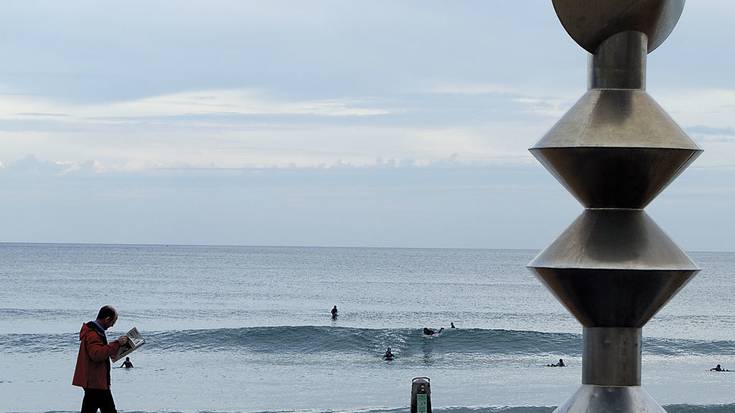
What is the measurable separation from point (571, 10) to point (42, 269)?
137842 mm

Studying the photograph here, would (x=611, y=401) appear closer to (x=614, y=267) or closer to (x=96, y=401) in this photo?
(x=614, y=267)

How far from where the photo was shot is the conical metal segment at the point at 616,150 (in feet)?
6.25

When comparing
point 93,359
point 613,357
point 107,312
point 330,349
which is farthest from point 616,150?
point 330,349

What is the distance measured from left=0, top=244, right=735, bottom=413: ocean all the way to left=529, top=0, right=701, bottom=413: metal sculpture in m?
1.37

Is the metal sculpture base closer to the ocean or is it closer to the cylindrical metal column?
the cylindrical metal column

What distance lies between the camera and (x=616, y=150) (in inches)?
74.9

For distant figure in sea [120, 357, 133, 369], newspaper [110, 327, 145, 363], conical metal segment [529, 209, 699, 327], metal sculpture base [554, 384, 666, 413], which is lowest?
metal sculpture base [554, 384, 666, 413]

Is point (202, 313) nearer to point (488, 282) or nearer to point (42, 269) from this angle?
point (488, 282)

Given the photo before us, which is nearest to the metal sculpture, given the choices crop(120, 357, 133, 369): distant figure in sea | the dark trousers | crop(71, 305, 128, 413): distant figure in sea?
crop(71, 305, 128, 413): distant figure in sea

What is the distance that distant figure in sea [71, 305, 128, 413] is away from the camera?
9.70m

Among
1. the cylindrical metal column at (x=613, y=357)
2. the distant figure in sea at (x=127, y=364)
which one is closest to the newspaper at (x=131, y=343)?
the cylindrical metal column at (x=613, y=357)

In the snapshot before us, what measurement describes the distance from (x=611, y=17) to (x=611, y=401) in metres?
0.66

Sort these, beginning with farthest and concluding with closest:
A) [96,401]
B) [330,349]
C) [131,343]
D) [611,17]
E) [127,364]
Answer: [330,349] → [127,364] → [96,401] → [131,343] → [611,17]

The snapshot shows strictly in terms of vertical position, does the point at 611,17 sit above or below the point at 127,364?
below
